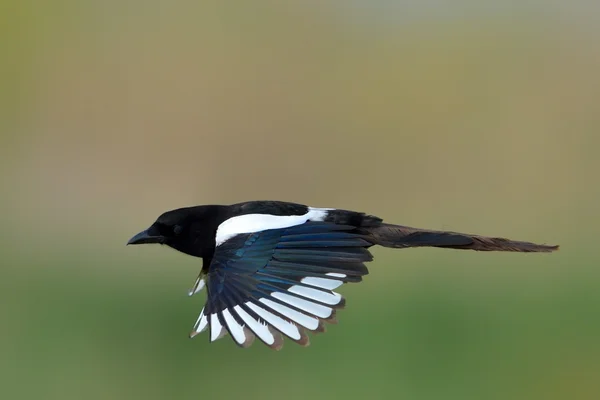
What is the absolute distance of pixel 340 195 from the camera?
3.90 m

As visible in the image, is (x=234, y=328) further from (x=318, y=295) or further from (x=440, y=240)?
(x=440, y=240)

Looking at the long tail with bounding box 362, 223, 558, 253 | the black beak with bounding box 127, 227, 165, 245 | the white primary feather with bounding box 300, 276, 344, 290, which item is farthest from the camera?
the black beak with bounding box 127, 227, 165, 245

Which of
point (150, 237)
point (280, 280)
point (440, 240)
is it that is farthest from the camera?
point (150, 237)

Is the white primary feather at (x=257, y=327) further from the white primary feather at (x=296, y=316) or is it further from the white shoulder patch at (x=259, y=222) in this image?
the white shoulder patch at (x=259, y=222)

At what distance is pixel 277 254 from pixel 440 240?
297 mm

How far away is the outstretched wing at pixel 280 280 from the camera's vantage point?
1.69m

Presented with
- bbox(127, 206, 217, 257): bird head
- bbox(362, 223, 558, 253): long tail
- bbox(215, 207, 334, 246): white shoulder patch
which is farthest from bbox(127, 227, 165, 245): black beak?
bbox(362, 223, 558, 253): long tail

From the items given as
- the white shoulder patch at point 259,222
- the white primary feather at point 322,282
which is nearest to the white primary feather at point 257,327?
the white primary feather at point 322,282

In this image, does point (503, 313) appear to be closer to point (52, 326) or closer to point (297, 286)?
point (52, 326)

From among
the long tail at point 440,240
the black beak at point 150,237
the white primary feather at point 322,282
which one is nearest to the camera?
the white primary feather at point 322,282

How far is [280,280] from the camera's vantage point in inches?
71.4

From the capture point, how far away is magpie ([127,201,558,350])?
1706mm

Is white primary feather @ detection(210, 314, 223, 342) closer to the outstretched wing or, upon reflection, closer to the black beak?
the outstretched wing

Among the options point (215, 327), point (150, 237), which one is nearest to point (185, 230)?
point (150, 237)
